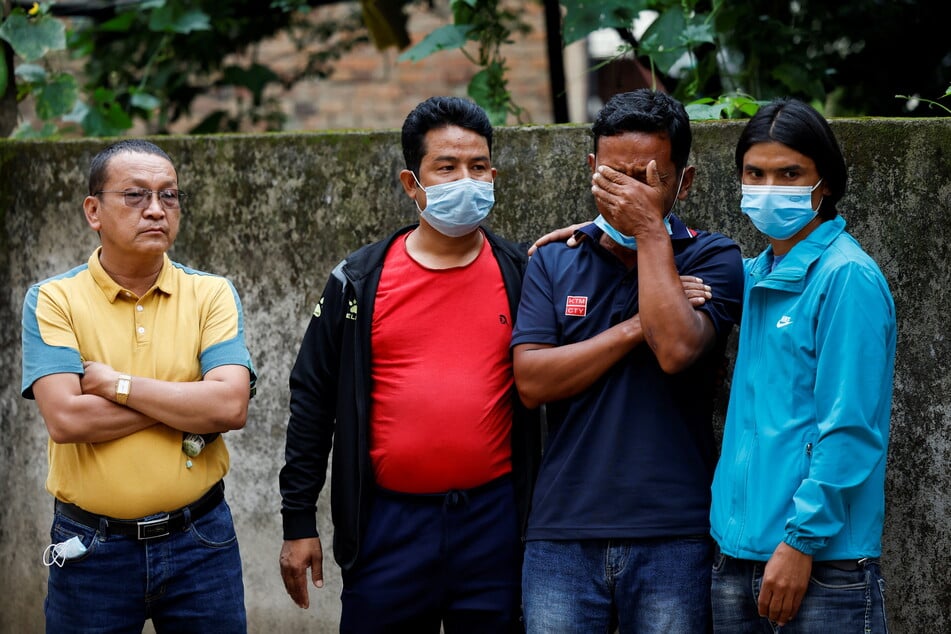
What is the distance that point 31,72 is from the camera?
4.46m

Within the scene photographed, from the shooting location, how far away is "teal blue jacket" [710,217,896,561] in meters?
2.23

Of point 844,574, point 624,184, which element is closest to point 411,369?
point 624,184

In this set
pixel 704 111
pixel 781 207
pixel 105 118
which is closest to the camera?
pixel 781 207

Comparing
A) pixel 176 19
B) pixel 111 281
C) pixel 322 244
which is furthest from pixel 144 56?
pixel 111 281

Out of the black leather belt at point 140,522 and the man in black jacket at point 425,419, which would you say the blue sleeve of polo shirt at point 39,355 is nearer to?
the black leather belt at point 140,522

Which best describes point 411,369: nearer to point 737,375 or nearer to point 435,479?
point 435,479

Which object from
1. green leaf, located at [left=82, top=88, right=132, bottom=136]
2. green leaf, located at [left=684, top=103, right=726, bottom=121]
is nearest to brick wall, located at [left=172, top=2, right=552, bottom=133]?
green leaf, located at [left=82, top=88, right=132, bottom=136]

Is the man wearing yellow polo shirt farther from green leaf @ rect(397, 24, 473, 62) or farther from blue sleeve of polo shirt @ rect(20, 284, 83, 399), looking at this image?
green leaf @ rect(397, 24, 473, 62)

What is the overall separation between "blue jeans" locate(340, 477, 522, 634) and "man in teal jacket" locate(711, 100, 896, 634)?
60cm

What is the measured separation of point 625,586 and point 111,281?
5.14 feet

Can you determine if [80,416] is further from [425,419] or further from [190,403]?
[425,419]

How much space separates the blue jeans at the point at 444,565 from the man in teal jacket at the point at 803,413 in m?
0.60

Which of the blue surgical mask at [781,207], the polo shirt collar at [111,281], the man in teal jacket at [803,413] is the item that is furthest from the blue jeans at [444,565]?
the blue surgical mask at [781,207]

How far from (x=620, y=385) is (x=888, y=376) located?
0.61 m
